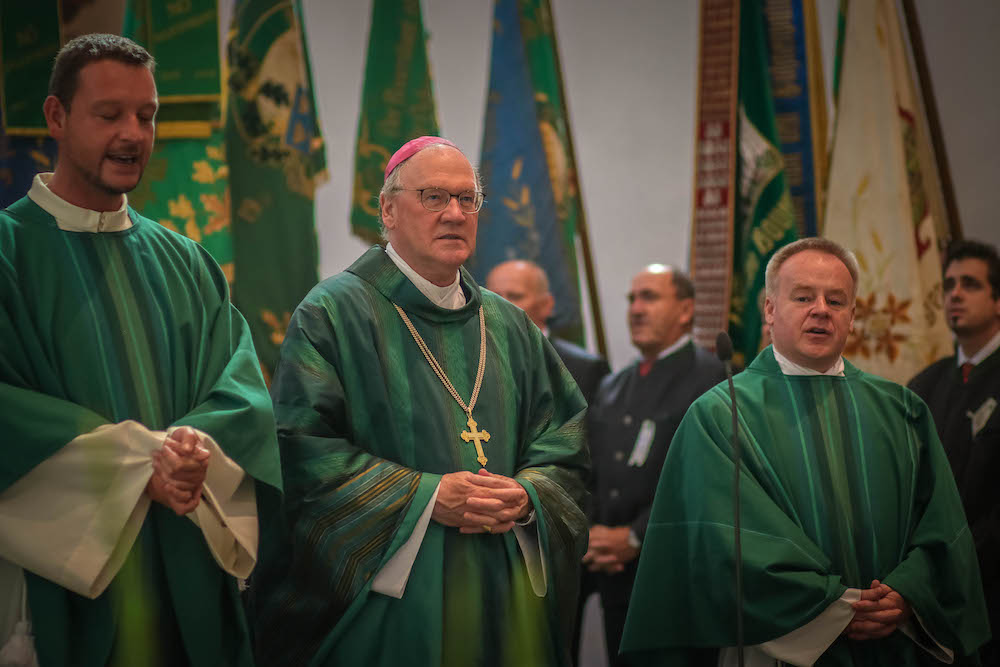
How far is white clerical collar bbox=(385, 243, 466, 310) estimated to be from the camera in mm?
3182

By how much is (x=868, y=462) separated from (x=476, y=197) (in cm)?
145

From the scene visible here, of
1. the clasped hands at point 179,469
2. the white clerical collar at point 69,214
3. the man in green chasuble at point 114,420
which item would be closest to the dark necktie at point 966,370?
the man in green chasuble at point 114,420

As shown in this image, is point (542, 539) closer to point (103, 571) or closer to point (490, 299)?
point (490, 299)

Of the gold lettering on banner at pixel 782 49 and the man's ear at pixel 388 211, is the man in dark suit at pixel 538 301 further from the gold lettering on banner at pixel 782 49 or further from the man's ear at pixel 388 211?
the man's ear at pixel 388 211

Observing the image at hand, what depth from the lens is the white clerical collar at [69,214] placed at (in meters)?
2.65

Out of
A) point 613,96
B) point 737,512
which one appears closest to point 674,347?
point 613,96

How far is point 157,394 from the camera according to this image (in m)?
2.62

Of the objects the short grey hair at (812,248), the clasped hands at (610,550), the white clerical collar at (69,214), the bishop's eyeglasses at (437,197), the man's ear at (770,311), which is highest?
the bishop's eyeglasses at (437,197)

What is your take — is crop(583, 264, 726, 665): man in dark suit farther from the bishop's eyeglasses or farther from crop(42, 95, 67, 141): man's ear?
crop(42, 95, 67, 141): man's ear

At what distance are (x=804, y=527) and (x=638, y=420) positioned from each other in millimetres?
1706

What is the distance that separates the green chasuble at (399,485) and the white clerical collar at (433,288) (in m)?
0.03

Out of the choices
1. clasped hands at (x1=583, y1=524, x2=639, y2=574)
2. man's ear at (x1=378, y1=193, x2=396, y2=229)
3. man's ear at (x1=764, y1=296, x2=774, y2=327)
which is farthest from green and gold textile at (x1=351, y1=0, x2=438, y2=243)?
man's ear at (x1=764, y1=296, x2=774, y2=327)

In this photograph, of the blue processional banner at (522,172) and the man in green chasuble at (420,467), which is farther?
the blue processional banner at (522,172)

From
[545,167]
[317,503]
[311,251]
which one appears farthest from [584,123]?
[317,503]
